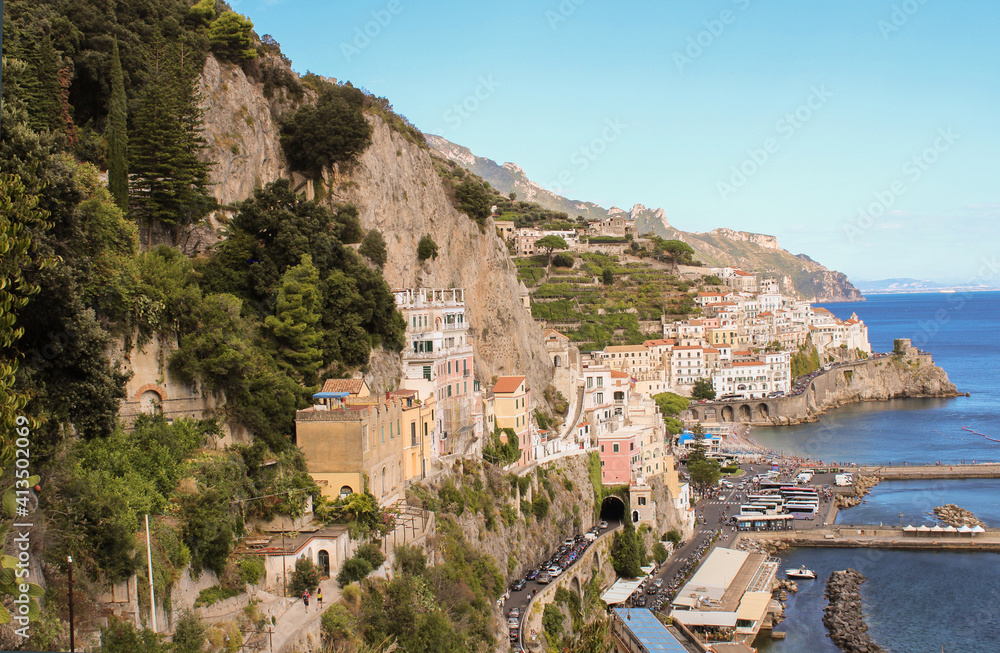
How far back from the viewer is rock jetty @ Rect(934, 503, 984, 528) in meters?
43.5

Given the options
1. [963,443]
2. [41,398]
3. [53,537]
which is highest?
[41,398]

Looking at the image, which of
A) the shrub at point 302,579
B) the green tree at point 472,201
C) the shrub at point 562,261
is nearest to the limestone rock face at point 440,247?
the green tree at point 472,201

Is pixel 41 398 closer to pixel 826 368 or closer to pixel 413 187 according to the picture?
pixel 413 187

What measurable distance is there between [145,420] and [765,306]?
305ft

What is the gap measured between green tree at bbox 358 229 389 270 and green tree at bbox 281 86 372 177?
3.48 meters

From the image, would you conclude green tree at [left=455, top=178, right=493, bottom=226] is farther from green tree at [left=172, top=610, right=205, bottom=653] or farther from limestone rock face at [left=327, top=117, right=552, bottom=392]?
green tree at [left=172, top=610, right=205, bottom=653]

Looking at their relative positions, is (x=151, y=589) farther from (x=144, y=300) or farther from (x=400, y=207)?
(x=400, y=207)

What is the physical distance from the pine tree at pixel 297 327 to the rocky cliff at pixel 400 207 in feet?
10.8

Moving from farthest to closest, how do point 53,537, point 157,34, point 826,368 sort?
point 826,368 < point 157,34 < point 53,537

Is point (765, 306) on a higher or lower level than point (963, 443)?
higher

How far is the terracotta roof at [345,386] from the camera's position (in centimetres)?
2309

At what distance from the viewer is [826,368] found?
9288cm

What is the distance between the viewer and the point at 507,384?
35531 millimetres

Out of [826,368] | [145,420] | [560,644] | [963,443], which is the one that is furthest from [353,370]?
[826,368]
